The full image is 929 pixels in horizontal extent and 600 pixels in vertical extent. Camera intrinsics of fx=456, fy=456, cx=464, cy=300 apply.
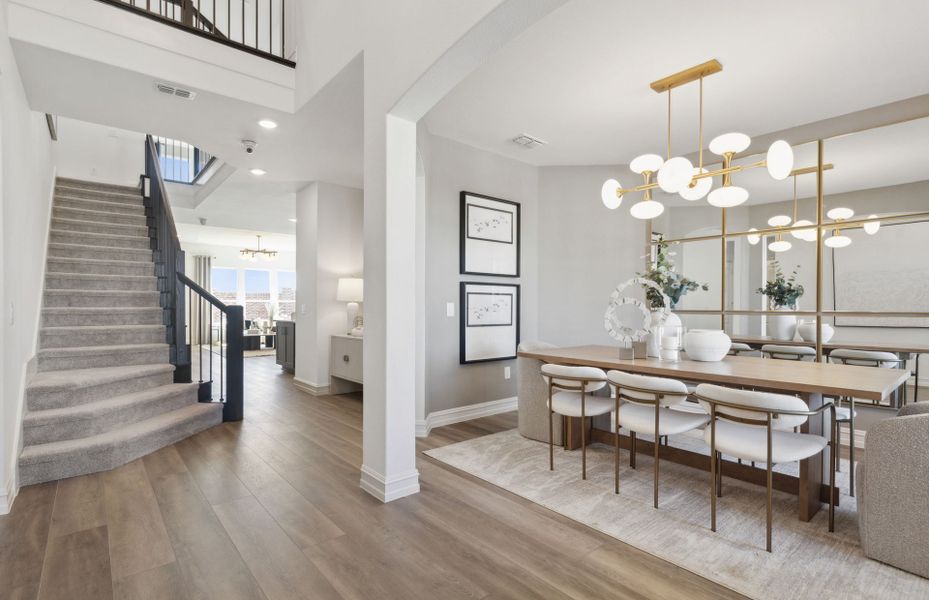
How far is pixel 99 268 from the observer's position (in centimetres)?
475

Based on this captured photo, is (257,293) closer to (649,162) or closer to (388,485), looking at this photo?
(388,485)

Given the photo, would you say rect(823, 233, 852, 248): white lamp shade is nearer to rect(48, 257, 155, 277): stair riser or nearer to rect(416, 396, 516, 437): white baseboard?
rect(416, 396, 516, 437): white baseboard

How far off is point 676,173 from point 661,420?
1.49 m

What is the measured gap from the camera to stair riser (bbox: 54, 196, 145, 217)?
5312mm

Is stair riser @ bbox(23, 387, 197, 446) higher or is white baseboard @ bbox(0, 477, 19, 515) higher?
stair riser @ bbox(23, 387, 197, 446)

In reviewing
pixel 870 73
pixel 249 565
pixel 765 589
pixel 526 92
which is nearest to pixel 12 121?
pixel 249 565

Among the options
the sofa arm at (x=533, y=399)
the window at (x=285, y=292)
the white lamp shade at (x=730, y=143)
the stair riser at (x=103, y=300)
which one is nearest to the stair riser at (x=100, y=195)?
the stair riser at (x=103, y=300)

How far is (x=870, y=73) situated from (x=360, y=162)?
14.1ft

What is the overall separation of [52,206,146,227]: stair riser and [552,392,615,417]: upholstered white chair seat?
17.5 ft

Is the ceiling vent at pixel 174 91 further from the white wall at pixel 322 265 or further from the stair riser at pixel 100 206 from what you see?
the stair riser at pixel 100 206

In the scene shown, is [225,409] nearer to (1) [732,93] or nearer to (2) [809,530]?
(2) [809,530]

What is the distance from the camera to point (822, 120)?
372cm

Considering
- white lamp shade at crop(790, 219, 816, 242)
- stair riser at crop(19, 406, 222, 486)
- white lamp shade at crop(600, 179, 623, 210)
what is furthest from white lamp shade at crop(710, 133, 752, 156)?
stair riser at crop(19, 406, 222, 486)

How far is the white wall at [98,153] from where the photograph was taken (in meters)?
6.46
